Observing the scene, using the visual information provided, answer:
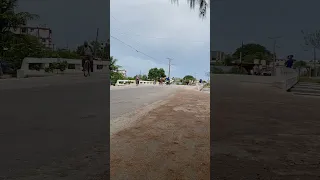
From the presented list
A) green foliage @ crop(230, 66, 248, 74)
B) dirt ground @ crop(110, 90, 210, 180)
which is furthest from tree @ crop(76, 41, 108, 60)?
green foliage @ crop(230, 66, 248, 74)

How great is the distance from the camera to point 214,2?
8.38ft

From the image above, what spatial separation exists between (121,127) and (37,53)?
11.4 feet

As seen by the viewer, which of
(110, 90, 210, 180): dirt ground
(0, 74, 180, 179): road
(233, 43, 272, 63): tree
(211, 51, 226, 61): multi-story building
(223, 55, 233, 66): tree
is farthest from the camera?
(233, 43, 272, 63): tree

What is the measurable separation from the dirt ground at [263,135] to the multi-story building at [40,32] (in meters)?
1.66

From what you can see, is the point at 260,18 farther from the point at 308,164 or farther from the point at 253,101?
the point at 308,164

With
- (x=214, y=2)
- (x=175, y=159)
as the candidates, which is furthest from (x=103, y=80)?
(x=175, y=159)

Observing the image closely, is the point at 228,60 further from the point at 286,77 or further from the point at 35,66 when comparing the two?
the point at 35,66

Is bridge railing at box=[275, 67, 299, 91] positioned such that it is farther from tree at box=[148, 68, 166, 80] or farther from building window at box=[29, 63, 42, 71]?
tree at box=[148, 68, 166, 80]

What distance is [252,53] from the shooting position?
3.21 meters

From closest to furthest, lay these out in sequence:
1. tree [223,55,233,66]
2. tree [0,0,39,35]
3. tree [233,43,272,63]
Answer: tree [0,0,39,35] < tree [223,55,233,66] < tree [233,43,272,63]

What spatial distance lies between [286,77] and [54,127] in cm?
284

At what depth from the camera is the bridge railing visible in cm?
354

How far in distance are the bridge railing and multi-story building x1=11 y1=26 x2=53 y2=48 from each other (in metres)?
2.54

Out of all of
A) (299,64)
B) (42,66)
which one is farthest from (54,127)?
(299,64)
